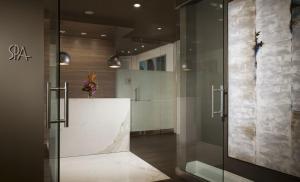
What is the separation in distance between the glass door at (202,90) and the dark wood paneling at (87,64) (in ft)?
12.0

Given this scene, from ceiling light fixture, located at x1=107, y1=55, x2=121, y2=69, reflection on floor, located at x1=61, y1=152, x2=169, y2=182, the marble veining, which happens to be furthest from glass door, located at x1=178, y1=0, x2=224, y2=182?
→ ceiling light fixture, located at x1=107, y1=55, x2=121, y2=69

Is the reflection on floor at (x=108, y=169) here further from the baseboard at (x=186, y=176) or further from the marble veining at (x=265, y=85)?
the marble veining at (x=265, y=85)

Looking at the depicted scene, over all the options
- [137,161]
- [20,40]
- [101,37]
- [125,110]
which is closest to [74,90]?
[101,37]

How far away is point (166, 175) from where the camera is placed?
333cm

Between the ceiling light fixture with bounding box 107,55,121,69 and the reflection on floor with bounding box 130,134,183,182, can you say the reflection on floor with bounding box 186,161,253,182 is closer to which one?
the reflection on floor with bounding box 130,134,183,182

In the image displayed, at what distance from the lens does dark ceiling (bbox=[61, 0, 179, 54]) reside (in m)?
4.18

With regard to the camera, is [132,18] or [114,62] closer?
[132,18]

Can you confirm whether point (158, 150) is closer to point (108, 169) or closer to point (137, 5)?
point (108, 169)

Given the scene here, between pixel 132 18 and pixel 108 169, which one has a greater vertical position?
pixel 132 18

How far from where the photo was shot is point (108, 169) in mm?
3637

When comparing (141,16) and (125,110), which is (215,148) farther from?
(141,16)

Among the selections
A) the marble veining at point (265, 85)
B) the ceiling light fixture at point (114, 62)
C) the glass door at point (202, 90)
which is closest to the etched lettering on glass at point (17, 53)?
the glass door at point (202, 90)

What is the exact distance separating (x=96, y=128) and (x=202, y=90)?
2.39 m

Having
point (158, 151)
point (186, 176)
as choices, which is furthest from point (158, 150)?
point (186, 176)
